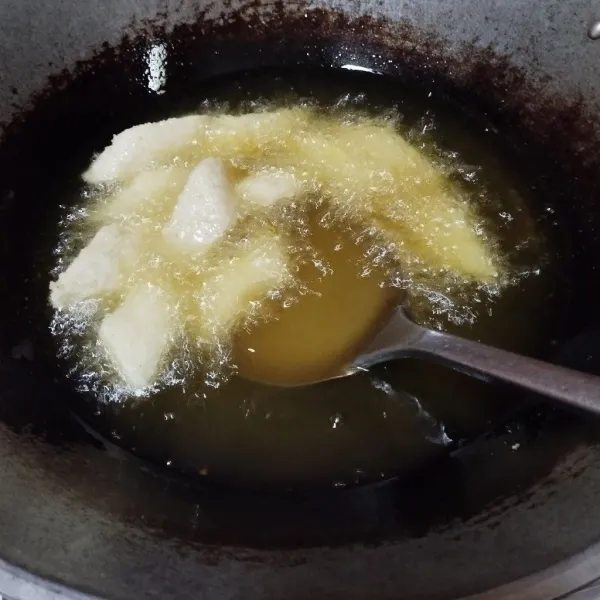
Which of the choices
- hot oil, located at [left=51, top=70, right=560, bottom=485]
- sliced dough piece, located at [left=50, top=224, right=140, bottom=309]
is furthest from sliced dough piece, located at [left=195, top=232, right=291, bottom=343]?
sliced dough piece, located at [left=50, top=224, right=140, bottom=309]

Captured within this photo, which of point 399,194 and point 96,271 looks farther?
point 399,194

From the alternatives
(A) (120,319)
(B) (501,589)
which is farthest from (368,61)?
(B) (501,589)

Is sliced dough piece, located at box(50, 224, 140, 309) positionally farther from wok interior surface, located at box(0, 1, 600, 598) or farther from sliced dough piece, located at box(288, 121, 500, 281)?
sliced dough piece, located at box(288, 121, 500, 281)

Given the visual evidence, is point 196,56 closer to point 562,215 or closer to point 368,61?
point 368,61

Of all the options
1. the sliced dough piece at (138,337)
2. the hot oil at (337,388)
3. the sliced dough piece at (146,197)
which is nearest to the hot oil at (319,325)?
the hot oil at (337,388)

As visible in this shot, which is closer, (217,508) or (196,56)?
(217,508)

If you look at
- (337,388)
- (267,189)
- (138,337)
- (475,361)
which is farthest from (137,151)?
(475,361)

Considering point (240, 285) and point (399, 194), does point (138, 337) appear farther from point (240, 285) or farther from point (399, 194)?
point (399, 194)

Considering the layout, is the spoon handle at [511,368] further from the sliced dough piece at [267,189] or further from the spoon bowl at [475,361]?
the sliced dough piece at [267,189]
